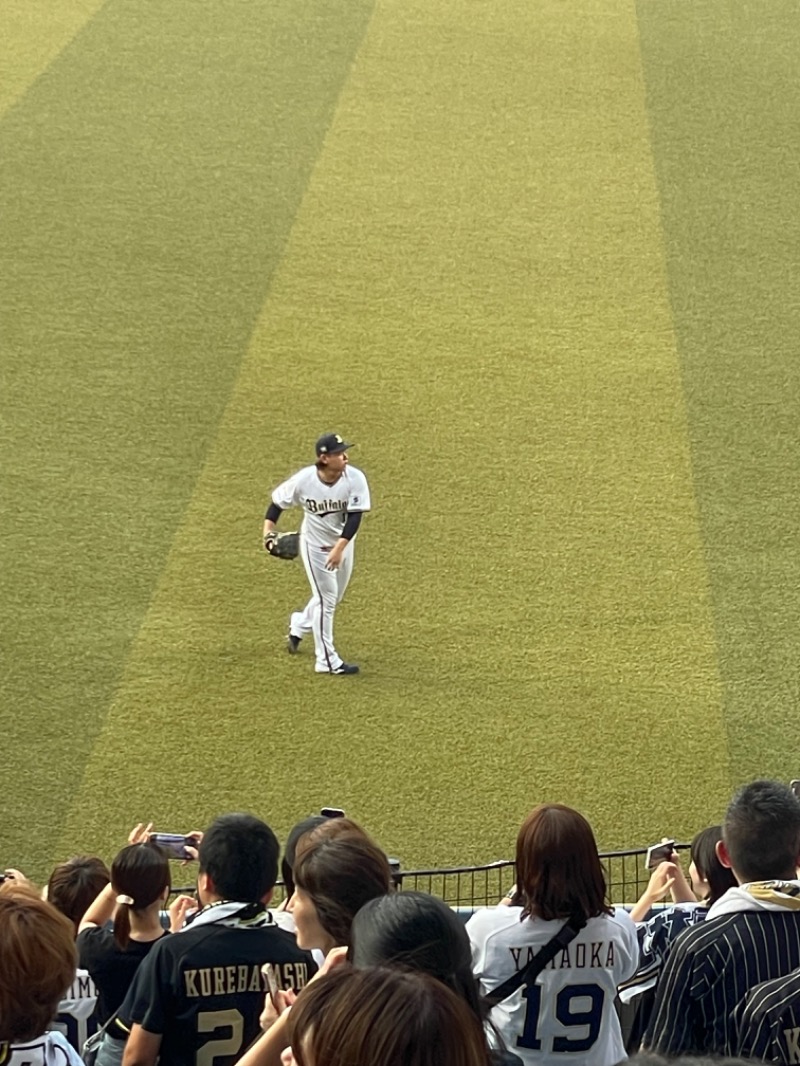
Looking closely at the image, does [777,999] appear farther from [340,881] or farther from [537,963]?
[340,881]

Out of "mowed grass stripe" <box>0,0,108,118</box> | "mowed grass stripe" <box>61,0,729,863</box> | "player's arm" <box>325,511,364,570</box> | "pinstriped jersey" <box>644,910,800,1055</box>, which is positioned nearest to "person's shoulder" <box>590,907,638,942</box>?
"pinstriped jersey" <box>644,910,800,1055</box>

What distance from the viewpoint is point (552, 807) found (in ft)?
12.4

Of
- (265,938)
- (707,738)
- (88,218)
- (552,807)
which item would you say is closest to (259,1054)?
(265,938)

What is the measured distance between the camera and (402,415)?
1222 centimetres

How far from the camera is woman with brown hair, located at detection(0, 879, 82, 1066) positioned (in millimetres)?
2928

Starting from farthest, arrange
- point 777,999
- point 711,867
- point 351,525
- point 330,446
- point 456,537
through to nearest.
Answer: point 456,537
point 351,525
point 330,446
point 711,867
point 777,999

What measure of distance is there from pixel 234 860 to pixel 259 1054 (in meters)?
0.81

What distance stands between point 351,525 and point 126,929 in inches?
183

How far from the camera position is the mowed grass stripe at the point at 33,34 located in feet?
62.5

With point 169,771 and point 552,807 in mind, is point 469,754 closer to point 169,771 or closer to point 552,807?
point 169,771

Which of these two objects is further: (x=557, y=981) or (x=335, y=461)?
(x=335, y=461)

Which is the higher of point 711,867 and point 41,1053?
point 711,867

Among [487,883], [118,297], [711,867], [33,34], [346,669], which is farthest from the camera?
[33,34]

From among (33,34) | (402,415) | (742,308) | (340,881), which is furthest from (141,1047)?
(33,34)
